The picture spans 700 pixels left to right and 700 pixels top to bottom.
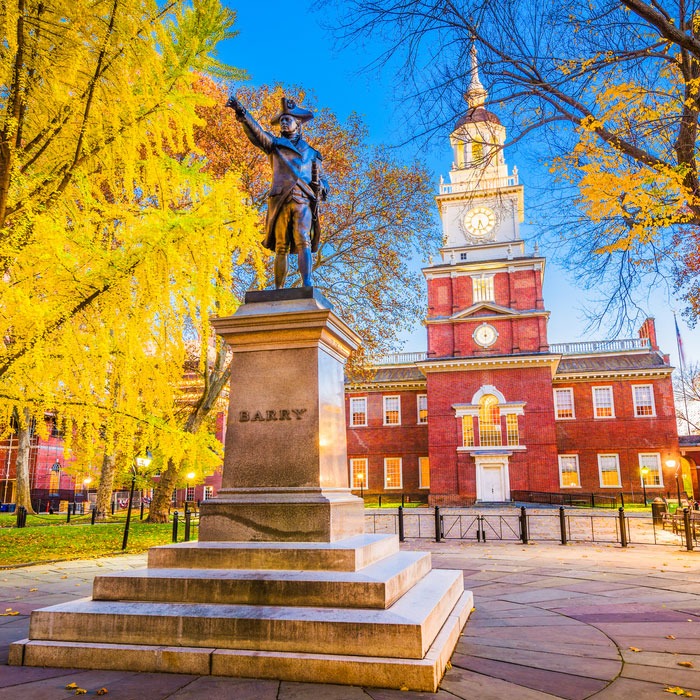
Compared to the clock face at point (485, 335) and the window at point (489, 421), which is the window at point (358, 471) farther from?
the clock face at point (485, 335)

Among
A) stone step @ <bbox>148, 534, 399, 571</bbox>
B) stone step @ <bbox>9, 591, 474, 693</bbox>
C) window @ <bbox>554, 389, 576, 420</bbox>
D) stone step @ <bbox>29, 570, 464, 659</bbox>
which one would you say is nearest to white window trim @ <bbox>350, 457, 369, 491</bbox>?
window @ <bbox>554, 389, 576, 420</bbox>

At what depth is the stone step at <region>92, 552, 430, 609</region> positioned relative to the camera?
4492mm

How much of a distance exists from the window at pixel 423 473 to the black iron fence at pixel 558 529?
53.8 ft

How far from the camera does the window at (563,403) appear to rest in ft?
139

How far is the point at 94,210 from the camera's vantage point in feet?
31.2

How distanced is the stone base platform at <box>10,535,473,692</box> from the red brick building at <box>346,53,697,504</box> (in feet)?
102

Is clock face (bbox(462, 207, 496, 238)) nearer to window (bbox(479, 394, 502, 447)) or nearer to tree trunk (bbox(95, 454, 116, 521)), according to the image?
window (bbox(479, 394, 502, 447))

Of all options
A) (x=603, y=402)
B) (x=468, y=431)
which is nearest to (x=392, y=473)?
(x=468, y=431)

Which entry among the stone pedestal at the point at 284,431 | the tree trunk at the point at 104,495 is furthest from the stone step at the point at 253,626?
the tree trunk at the point at 104,495

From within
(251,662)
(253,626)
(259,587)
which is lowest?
(251,662)

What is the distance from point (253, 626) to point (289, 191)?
4.68 metres

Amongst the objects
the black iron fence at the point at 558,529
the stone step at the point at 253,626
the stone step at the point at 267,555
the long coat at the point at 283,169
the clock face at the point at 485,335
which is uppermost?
the clock face at the point at 485,335

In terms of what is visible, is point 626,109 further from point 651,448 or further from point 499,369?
point 651,448

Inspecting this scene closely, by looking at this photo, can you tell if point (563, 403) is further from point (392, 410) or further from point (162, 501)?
point (162, 501)
